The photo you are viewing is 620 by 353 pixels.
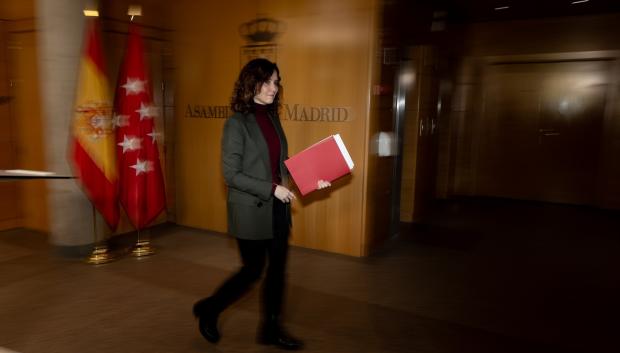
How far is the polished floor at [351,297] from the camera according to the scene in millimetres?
3020

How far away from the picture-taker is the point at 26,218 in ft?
18.4

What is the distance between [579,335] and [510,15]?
5.66m

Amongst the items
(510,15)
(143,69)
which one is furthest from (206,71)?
(510,15)

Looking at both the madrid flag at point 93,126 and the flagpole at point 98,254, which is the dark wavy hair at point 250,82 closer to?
the madrid flag at point 93,126

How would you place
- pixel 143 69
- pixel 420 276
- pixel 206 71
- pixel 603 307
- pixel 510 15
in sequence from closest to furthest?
pixel 603 307 < pixel 420 276 < pixel 143 69 < pixel 206 71 < pixel 510 15

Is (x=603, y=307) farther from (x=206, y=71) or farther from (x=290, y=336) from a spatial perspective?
(x=206, y=71)

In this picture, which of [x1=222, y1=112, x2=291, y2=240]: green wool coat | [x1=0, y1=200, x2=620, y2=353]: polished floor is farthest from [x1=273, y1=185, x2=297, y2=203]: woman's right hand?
[x1=0, y1=200, x2=620, y2=353]: polished floor

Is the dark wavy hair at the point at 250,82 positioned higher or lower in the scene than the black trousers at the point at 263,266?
higher

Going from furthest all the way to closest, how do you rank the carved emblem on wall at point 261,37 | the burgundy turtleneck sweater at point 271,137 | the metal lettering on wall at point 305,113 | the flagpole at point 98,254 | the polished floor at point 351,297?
1. the carved emblem on wall at point 261,37
2. the metal lettering on wall at point 305,113
3. the flagpole at point 98,254
4. the polished floor at point 351,297
5. the burgundy turtleneck sweater at point 271,137

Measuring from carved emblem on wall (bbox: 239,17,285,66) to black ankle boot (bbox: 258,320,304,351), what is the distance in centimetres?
307

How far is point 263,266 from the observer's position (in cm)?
273

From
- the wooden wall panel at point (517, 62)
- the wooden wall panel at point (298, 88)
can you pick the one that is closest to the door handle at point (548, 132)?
the wooden wall panel at point (517, 62)

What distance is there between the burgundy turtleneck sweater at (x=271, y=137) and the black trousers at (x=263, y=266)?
0.59ft

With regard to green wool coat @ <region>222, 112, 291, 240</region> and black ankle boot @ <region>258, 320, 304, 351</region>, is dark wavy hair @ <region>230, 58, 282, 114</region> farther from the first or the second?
black ankle boot @ <region>258, 320, 304, 351</region>
